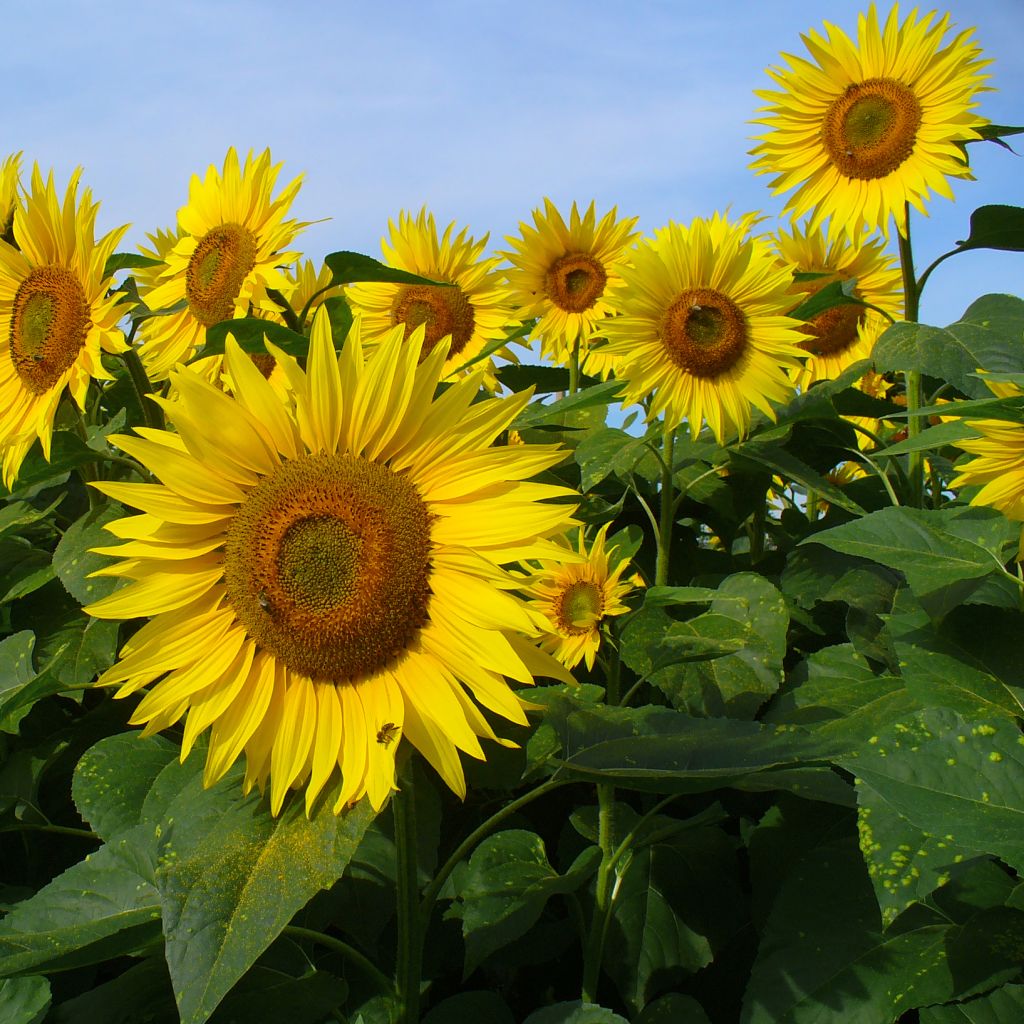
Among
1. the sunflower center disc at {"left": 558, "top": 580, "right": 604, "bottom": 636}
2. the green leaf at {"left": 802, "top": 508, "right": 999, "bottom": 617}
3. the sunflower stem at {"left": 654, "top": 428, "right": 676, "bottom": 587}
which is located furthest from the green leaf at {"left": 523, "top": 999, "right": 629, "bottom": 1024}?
the sunflower stem at {"left": 654, "top": 428, "right": 676, "bottom": 587}

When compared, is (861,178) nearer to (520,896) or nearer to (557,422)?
(557,422)

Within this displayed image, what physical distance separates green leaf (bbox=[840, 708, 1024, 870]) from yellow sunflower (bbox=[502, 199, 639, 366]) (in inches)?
107

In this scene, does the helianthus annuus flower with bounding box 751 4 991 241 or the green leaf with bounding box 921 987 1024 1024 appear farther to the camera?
the helianthus annuus flower with bounding box 751 4 991 241

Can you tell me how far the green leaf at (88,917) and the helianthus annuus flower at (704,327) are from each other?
5.52ft

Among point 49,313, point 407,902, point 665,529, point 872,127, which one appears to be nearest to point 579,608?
point 665,529

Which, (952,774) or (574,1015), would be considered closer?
(952,774)

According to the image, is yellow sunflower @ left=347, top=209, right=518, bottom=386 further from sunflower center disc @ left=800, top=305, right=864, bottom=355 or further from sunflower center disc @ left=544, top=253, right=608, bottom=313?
sunflower center disc @ left=800, top=305, right=864, bottom=355

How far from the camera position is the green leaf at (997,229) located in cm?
288

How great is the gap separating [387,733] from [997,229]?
2.29 m

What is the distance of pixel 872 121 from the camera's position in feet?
11.3

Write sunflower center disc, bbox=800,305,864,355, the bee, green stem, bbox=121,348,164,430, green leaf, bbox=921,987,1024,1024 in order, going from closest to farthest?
the bee → green leaf, bbox=921,987,1024,1024 → green stem, bbox=121,348,164,430 → sunflower center disc, bbox=800,305,864,355

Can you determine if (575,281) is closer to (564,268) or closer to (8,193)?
(564,268)

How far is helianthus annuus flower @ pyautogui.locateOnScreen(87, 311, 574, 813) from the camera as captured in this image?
1.48 metres

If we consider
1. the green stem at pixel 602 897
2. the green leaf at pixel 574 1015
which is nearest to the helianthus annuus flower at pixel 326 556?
the green leaf at pixel 574 1015
